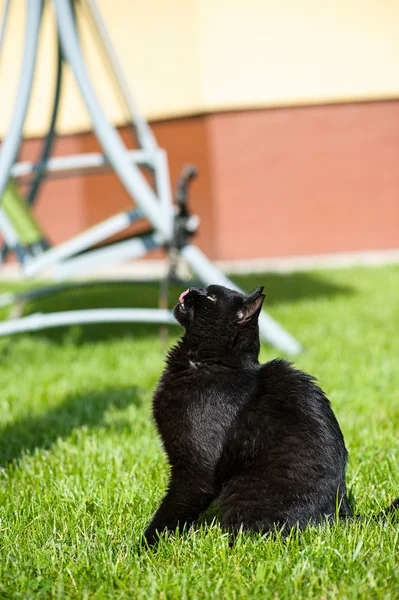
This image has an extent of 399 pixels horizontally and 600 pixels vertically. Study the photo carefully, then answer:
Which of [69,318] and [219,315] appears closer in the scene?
[219,315]

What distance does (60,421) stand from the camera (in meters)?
3.07

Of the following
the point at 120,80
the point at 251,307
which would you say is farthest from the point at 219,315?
the point at 120,80

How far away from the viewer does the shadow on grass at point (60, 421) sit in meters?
2.78

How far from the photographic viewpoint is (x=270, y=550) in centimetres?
164

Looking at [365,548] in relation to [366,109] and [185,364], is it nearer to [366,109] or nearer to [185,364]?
[185,364]

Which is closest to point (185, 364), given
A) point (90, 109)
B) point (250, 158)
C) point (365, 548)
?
point (365, 548)

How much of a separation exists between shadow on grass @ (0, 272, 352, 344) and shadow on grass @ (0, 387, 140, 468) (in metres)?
1.64

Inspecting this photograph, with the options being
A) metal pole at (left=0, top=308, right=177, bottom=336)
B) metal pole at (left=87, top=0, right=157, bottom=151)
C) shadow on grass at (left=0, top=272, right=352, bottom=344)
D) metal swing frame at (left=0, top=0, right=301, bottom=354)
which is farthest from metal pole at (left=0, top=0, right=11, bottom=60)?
shadow on grass at (left=0, top=272, right=352, bottom=344)

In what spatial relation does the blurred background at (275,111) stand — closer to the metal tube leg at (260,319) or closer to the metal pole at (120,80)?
the metal pole at (120,80)

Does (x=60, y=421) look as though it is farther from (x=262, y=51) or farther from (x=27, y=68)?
(x=262, y=51)

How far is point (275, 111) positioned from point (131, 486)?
9.19 m

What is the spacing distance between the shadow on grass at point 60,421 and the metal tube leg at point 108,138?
1103mm

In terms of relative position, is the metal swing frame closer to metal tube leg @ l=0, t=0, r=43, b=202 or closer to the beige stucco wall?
metal tube leg @ l=0, t=0, r=43, b=202

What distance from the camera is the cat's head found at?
1920 mm
